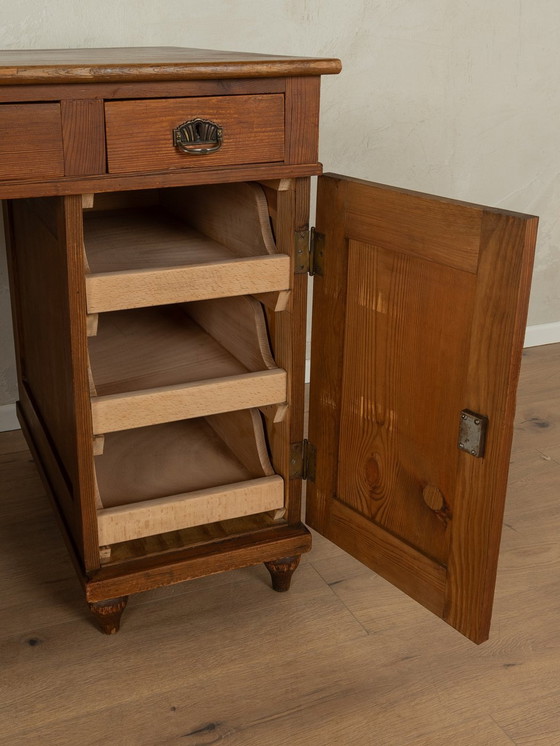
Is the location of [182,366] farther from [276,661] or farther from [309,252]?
[276,661]

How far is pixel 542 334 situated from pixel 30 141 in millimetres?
2344

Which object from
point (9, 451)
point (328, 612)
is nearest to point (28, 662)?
point (328, 612)

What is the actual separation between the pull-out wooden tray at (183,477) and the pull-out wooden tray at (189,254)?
1.04ft

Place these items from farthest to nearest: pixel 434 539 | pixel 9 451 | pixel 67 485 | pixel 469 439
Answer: pixel 9 451
pixel 67 485
pixel 434 539
pixel 469 439

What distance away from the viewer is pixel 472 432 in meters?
1.31

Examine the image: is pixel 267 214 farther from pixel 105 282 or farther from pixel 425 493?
pixel 425 493

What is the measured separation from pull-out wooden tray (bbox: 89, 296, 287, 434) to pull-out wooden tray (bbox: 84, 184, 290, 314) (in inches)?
5.0

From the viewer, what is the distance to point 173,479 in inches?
68.4

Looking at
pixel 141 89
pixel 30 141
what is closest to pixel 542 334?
pixel 141 89

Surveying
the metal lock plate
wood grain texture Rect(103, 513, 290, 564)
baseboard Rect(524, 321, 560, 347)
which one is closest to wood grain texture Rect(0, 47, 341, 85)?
the metal lock plate

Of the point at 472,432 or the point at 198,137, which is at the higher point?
the point at 198,137

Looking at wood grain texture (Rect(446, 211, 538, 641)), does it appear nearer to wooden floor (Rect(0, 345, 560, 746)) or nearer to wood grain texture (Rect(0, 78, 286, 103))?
wooden floor (Rect(0, 345, 560, 746))

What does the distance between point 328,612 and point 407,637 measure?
0.17 m

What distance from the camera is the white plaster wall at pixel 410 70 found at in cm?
225
